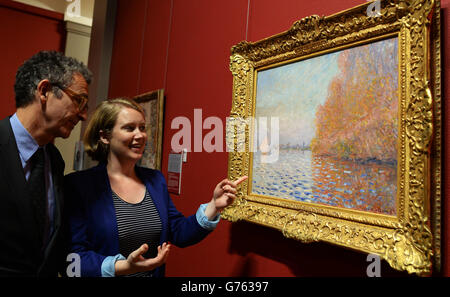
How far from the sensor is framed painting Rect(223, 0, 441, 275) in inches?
42.7

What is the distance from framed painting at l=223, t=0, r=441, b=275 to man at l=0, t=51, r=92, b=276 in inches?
35.0

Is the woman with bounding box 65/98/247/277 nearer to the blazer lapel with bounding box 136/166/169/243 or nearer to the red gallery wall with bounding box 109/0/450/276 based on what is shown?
the blazer lapel with bounding box 136/166/169/243

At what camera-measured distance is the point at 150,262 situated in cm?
127

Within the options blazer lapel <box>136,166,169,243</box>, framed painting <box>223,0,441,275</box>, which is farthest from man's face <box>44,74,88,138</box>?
framed painting <box>223,0,441,275</box>

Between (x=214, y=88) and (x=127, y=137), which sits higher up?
(x=214, y=88)

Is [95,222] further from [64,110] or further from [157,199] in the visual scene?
[64,110]

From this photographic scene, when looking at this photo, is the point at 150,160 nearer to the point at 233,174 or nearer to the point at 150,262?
the point at 233,174

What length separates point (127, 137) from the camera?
5.46ft

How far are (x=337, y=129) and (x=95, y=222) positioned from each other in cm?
120

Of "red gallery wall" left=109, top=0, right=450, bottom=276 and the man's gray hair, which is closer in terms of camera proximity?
the man's gray hair

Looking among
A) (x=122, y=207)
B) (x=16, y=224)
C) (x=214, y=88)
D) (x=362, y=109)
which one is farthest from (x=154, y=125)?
(x=362, y=109)

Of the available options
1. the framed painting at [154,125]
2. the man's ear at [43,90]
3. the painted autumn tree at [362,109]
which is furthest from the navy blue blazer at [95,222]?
the framed painting at [154,125]

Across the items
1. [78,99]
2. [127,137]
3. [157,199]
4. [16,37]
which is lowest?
[157,199]

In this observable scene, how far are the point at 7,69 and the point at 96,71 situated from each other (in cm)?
194
